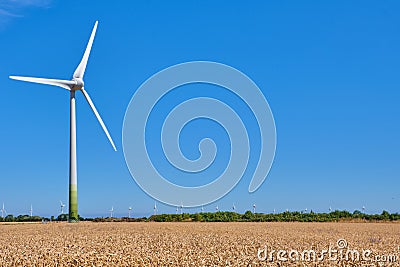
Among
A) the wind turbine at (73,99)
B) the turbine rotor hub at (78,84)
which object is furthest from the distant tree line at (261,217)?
the turbine rotor hub at (78,84)

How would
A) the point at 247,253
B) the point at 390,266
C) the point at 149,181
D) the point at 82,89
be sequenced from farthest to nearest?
the point at 82,89 < the point at 149,181 < the point at 247,253 < the point at 390,266

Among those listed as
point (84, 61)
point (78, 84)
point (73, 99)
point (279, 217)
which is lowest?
point (279, 217)

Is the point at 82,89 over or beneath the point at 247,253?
over

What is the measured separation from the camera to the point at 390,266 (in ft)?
61.7

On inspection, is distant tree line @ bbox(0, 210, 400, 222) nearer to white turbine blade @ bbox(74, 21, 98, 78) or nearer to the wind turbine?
the wind turbine

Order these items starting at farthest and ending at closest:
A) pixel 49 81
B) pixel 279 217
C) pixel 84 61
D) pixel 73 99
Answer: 1. pixel 279 217
2. pixel 84 61
3. pixel 73 99
4. pixel 49 81

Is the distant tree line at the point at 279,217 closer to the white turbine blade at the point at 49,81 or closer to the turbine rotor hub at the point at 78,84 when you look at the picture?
the turbine rotor hub at the point at 78,84

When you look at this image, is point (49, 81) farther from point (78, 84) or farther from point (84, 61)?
point (84, 61)

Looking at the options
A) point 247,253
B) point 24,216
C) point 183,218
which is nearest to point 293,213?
point 183,218

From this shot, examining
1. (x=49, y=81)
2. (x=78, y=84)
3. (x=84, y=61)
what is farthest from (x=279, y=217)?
(x=49, y=81)

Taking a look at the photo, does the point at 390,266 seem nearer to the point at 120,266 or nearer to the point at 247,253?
the point at 247,253

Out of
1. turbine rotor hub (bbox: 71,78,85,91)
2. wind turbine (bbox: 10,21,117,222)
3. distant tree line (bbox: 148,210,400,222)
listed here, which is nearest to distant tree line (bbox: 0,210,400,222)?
distant tree line (bbox: 148,210,400,222)

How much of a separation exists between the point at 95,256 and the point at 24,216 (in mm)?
60488

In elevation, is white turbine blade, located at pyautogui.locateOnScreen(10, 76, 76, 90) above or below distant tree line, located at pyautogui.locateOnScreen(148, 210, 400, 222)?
above
